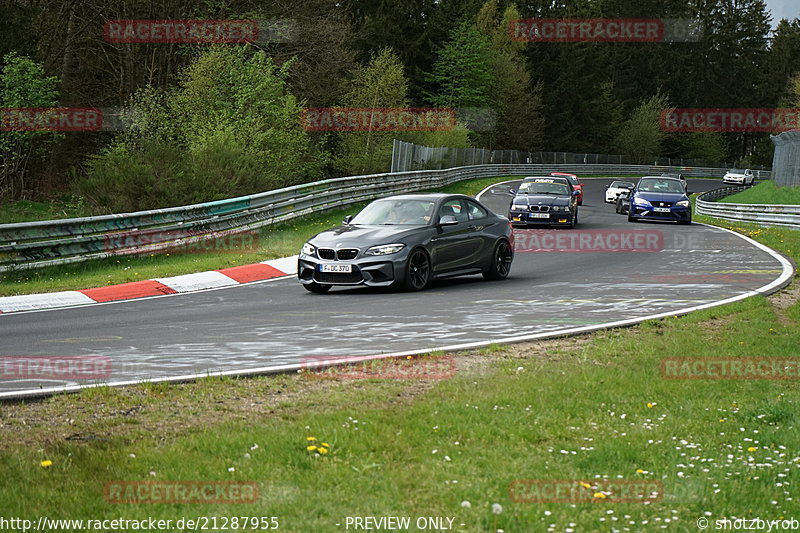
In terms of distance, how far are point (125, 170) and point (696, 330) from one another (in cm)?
1541

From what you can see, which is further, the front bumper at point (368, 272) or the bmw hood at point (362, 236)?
the bmw hood at point (362, 236)

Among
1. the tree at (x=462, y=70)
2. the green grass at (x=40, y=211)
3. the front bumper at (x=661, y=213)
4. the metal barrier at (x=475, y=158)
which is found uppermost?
the tree at (x=462, y=70)

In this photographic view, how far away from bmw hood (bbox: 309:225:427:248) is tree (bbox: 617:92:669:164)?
9872 centimetres

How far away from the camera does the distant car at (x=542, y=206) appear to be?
28219mm

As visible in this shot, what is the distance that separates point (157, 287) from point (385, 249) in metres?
3.73

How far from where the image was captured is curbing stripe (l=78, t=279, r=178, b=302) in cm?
1470

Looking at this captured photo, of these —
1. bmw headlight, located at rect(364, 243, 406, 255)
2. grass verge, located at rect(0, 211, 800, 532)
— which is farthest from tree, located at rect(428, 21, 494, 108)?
grass verge, located at rect(0, 211, 800, 532)

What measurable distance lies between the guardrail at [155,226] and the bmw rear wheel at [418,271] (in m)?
5.90

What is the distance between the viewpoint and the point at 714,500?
5.16 meters

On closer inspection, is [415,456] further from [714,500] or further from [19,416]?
[19,416]

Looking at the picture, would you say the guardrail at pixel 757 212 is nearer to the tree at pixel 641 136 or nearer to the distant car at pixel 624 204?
the distant car at pixel 624 204

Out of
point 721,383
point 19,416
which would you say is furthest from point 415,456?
point 721,383

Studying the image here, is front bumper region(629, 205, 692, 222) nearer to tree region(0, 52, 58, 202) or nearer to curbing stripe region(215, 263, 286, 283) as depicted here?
curbing stripe region(215, 263, 286, 283)

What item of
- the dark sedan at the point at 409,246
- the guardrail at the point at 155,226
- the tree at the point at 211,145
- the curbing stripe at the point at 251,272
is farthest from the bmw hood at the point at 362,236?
the tree at the point at 211,145
